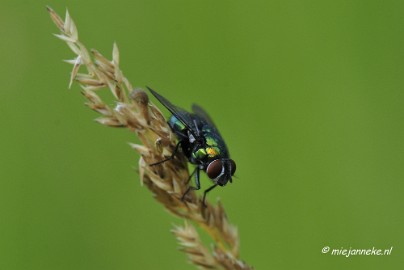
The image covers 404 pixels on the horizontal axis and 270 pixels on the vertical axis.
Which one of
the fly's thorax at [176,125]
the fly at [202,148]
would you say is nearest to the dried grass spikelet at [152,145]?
the fly at [202,148]

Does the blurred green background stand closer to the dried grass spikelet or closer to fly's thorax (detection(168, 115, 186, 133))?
fly's thorax (detection(168, 115, 186, 133))

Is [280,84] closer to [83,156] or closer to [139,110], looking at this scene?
[83,156]

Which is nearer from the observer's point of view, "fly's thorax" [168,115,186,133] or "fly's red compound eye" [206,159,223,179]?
"fly's red compound eye" [206,159,223,179]

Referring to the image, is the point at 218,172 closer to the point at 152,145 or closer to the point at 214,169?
the point at 214,169

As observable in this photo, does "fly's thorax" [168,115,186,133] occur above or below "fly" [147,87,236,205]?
above

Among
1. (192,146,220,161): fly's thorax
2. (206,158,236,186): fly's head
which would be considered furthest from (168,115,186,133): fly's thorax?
(206,158,236,186): fly's head

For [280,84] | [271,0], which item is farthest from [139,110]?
[271,0]

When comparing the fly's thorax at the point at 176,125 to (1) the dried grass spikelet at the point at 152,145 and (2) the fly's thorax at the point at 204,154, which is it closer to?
(2) the fly's thorax at the point at 204,154
